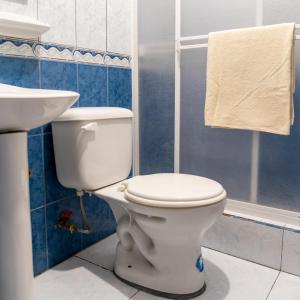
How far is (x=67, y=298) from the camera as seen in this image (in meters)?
1.35

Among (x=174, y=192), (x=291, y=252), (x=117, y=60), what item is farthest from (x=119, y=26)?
(x=291, y=252)

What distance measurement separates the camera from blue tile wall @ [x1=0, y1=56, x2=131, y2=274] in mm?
1416

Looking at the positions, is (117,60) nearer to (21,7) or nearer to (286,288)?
(21,7)

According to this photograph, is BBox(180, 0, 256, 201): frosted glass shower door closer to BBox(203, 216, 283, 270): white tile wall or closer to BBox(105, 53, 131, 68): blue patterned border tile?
BBox(203, 216, 283, 270): white tile wall

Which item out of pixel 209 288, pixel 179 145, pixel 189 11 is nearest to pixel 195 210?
pixel 209 288

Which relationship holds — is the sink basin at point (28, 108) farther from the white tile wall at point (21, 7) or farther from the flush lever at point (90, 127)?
the white tile wall at point (21, 7)

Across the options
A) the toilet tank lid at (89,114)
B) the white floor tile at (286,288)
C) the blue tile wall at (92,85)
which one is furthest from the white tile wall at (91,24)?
the white floor tile at (286,288)

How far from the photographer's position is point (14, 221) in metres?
1.01

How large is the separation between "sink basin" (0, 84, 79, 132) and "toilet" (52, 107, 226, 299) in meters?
0.39

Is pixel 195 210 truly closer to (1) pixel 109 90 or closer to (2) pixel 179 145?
(2) pixel 179 145

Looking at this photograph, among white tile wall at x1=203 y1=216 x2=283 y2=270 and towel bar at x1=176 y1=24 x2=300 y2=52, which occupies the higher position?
towel bar at x1=176 y1=24 x2=300 y2=52

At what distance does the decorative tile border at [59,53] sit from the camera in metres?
1.32

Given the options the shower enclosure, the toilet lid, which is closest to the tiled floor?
the shower enclosure

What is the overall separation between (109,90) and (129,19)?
44cm
